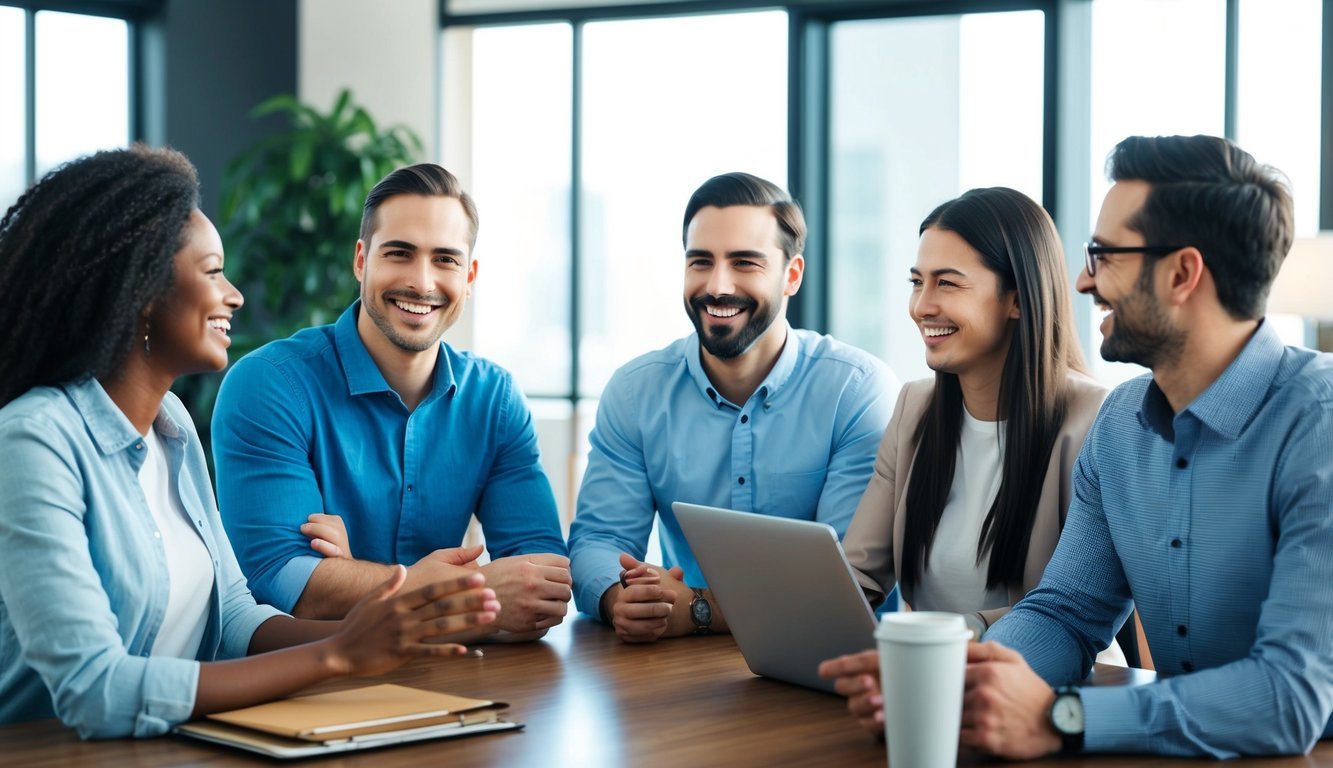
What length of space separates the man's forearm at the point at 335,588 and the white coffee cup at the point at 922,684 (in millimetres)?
1190

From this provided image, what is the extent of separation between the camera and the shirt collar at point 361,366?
8.58ft

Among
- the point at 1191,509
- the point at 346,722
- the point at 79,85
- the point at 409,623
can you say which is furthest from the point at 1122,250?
the point at 79,85

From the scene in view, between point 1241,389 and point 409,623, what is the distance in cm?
105

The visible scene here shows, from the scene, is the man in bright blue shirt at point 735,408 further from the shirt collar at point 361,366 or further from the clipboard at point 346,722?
the clipboard at point 346,722

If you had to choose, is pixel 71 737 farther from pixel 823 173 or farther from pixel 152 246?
pixel 823 173

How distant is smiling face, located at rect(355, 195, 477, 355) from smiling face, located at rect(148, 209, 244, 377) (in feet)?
2.62

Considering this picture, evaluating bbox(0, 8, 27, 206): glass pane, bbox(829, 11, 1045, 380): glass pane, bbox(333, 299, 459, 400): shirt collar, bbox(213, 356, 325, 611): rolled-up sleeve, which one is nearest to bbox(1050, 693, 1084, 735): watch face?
bbox(213, 356, 325, 611): rolled-up sleeve

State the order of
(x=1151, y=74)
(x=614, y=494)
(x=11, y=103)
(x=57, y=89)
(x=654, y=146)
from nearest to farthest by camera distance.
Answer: (x=614, y=494) < (x=1151, y=74) < (x=11, y=103) < (x=57, y=89) < (x=654, y=146)

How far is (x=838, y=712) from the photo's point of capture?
1.70 meters

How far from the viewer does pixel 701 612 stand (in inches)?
89.0

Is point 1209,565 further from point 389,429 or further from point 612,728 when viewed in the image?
point 389,429

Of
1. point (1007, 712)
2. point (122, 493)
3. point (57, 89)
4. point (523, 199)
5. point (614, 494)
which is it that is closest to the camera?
point (1007, 712)

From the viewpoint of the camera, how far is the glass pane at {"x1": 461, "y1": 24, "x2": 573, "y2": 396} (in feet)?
20.6

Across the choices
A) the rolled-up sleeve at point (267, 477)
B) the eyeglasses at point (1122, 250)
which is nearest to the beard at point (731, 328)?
the rolled-up sleeve at point (267, 477)
